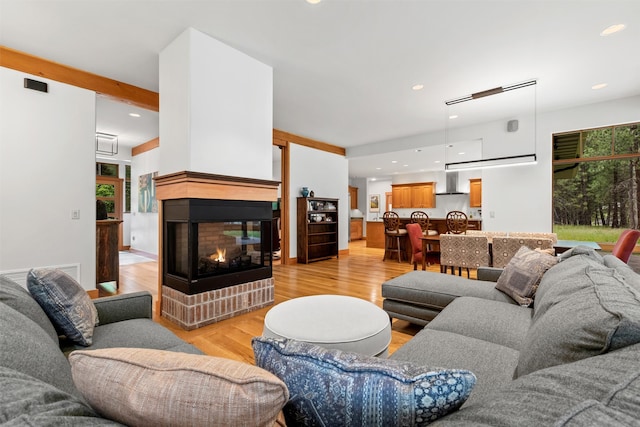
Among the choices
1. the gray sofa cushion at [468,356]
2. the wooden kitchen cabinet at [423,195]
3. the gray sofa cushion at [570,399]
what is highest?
the wooden kitchen cabinet at [423,195]

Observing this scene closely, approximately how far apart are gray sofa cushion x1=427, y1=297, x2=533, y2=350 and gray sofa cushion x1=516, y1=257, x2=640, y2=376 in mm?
458

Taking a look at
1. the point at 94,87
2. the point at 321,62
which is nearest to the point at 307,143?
the point at 321,62

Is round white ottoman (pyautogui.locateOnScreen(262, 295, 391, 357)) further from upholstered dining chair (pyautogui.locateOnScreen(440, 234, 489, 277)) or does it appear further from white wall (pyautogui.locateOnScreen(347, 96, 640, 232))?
white wall (pyautogui.locateOnScreen(347, 96, 640, 232))

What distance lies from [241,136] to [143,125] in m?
→ 3.55

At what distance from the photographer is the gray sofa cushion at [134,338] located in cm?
138

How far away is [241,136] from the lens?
3.06 meters

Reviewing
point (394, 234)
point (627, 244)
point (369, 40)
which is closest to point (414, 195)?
point (394, 234)

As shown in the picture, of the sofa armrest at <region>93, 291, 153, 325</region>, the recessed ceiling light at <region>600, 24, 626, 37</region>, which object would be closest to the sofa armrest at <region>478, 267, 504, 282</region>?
the recessed ceiling light at <region>600, 24, 626, 37</region>

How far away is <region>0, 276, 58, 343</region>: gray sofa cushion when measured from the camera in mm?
1073

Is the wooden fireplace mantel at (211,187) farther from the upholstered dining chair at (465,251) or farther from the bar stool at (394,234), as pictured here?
the bar stool at (394,234)

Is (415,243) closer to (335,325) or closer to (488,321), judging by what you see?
(488,321)

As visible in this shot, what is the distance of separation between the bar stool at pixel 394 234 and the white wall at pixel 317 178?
3.90ft

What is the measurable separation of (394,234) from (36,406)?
6.19m

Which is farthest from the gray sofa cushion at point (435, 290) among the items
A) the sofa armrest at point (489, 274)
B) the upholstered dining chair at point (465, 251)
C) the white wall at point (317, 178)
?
the white wall at point (317, 178)
